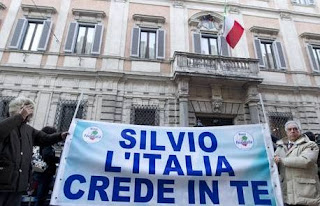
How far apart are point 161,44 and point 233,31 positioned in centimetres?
338

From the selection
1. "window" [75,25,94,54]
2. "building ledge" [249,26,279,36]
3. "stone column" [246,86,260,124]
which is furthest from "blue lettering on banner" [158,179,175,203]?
"building ledge" [249,26,279,36]

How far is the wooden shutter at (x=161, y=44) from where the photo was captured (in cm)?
1144

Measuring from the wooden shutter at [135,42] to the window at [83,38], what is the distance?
4.92 ft

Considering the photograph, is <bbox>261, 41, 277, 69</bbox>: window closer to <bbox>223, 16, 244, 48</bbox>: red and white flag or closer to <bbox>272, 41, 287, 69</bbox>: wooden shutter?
<bbox>272, 41, 287, 69</bbox>: wooden shutter

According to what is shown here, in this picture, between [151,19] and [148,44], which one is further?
[151,19]

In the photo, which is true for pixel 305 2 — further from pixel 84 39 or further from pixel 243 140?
pixel 243 140

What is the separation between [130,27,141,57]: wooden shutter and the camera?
11.3 m

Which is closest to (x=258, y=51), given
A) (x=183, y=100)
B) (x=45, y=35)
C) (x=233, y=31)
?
(x=233, y=31)

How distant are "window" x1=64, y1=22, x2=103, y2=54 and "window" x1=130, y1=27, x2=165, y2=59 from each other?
64.3 inches

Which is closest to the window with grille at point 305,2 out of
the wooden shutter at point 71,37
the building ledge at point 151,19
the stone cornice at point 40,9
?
the building ledge at point 151,19

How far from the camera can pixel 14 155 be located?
263 cm

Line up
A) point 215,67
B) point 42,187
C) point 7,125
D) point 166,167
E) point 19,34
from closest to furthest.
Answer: point 7,125 < point 166,167 < point 42,187 < point 215,67 < point 19,34

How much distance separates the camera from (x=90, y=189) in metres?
3.02

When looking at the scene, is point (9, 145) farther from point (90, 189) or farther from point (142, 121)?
point (142, 121)
